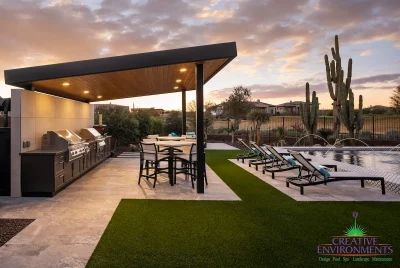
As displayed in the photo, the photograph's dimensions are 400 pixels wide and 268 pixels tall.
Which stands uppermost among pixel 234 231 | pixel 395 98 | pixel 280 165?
pixel 395 98

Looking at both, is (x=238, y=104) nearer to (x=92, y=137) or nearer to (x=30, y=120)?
(x=92, y=137)

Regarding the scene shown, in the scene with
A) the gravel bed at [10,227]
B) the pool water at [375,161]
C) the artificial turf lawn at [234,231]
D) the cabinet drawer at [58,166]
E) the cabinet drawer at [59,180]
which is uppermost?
the cabinet drawer at [58,166]

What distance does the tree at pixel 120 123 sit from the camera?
15.5 m

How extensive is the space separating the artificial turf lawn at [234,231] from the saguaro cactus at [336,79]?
44.8 feet

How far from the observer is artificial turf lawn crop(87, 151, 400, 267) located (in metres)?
3.10

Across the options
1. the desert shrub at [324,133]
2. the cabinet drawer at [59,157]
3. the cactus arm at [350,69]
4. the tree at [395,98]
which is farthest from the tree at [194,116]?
the tree at [395,98]

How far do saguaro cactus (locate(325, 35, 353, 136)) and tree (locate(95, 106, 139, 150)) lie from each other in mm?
12342

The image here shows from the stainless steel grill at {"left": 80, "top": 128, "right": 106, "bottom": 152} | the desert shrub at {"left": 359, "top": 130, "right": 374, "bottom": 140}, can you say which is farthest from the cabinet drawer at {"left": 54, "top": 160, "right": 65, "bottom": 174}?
the desert shrub at {"left": 359, "top": 130, "right": 374, "bottom": 140}

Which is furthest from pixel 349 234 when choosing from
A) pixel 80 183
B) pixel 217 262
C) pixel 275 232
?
pixel 80 183

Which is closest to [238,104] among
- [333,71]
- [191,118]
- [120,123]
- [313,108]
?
[191,118]

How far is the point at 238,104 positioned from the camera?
28.9 metres

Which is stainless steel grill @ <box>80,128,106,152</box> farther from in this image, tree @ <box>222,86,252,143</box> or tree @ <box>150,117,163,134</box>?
tree @ <box>222,86,252,143</box>

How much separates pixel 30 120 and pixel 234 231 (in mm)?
5057

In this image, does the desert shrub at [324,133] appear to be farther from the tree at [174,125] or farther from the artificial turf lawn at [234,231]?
the artificial turf lawn at [234,231]
